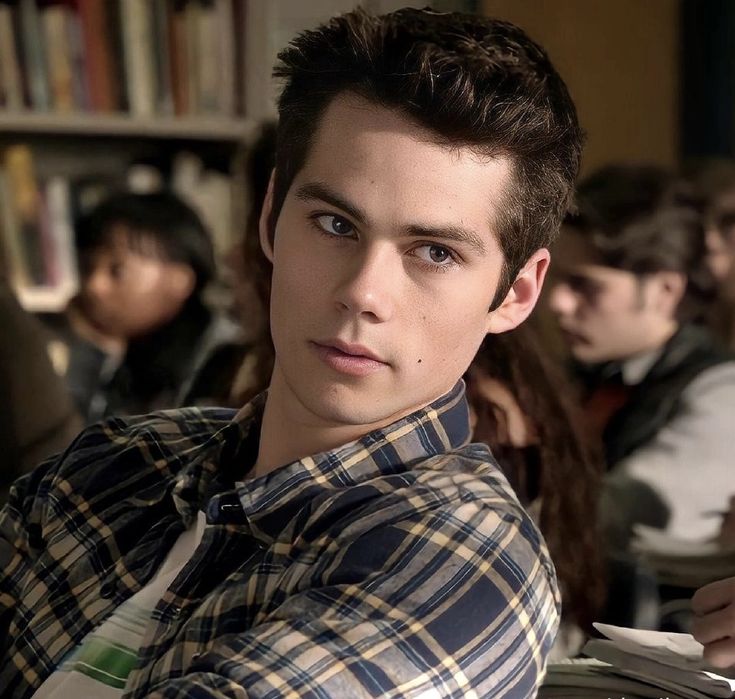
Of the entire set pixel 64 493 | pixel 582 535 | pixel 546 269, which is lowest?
pixel 582 535

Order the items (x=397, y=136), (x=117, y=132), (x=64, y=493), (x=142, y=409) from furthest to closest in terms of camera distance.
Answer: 1. (x=117, y=132)
2. (x=142, y=409)
3. (x=64, y=493)
4. (x=397, y=136)

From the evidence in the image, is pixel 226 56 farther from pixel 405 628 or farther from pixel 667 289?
pixel 405 628

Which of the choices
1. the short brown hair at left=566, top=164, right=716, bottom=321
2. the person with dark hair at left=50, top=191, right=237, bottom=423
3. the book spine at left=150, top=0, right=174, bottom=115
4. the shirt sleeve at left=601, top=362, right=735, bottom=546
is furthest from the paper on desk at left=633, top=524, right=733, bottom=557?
the book spine at left=150, top=0, right=174, bottom=115

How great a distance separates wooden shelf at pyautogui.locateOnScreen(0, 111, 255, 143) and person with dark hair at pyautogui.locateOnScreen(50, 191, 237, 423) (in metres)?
0.17

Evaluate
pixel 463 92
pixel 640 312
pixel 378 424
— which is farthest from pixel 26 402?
pixel 640 312

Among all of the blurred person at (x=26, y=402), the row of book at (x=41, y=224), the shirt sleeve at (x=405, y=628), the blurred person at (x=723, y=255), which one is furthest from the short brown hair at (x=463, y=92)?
the row of book at (x=41, y=224)

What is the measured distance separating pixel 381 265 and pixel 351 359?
74 millimetres

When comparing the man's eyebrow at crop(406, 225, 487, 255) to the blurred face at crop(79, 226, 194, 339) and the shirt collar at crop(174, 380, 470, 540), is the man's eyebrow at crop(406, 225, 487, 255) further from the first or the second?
the blurred face at crop(79, 226, 194, 339)

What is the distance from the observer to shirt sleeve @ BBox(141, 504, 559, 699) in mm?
728

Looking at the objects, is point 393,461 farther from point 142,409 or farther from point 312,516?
point 142,409

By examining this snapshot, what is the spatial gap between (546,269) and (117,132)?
181 cm

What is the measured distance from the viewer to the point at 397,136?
85 cm

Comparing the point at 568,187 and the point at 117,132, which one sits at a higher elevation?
the point at 568,187

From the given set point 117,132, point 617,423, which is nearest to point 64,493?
point 617,423
